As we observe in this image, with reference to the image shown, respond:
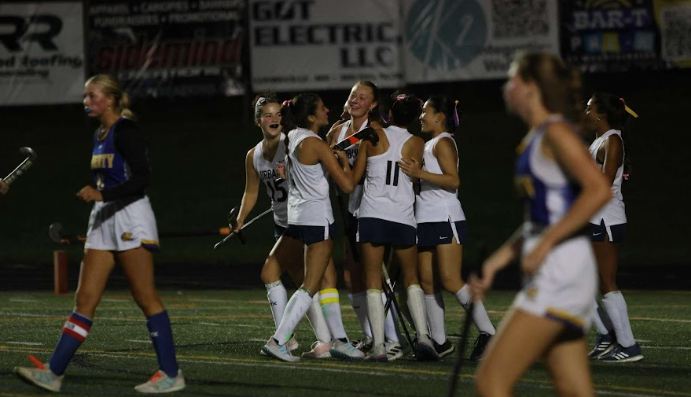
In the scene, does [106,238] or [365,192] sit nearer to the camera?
[106,238]

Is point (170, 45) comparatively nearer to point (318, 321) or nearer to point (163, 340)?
point (318, 321)

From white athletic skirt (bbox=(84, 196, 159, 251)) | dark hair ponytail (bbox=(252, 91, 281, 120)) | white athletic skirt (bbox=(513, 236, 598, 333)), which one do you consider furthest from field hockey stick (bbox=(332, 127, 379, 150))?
white athletic skirt (bbox=(513, 236, 598, 333))

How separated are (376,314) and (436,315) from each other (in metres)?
0.57

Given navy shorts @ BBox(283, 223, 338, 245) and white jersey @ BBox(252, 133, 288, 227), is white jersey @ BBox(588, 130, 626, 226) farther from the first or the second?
white jersey @ BBox(252, 133, 288, 227)

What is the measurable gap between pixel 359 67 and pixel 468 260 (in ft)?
22.3

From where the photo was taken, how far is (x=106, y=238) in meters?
8.57

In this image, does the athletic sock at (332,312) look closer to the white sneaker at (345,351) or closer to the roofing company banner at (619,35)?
the white sneaker at (345,351)

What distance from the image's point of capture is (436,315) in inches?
420

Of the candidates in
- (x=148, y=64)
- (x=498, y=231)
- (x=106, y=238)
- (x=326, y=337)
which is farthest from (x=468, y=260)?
(x=106, y=238)

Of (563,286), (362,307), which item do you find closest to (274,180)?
(362,307)

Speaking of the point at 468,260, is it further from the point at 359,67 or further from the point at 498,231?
the point at 359,67

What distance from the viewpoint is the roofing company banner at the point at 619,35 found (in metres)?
27.4

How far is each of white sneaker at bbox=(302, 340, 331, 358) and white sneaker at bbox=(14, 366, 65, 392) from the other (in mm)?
2519

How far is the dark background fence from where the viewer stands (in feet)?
77.3
